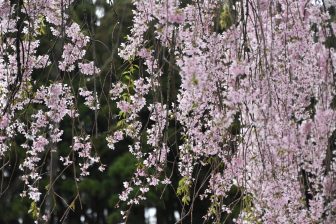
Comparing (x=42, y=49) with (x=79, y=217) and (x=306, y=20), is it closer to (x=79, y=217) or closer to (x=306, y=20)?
(x=79, y=217)

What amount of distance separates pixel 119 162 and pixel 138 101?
6658 millimetres

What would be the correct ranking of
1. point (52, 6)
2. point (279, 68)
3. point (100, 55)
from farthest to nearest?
1. point (100, 55)
2. point (279, 68)
3. point (52, 6)

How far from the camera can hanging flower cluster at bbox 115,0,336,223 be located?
200 centimetres

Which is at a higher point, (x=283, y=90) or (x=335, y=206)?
(x=283, y=90)

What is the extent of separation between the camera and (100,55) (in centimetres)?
900

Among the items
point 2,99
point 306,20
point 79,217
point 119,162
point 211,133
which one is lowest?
point 79,217

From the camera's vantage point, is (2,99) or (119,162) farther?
(119,162)

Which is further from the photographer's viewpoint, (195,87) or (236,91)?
(236,91)

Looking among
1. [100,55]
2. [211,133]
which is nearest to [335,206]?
[211,133]

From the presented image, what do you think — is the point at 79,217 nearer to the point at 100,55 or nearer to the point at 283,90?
the point at 100,55

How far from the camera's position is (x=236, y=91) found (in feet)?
6.94

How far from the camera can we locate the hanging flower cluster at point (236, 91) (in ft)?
6.55

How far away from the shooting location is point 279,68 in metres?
3.21

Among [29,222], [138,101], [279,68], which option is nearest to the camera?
[138,101]
